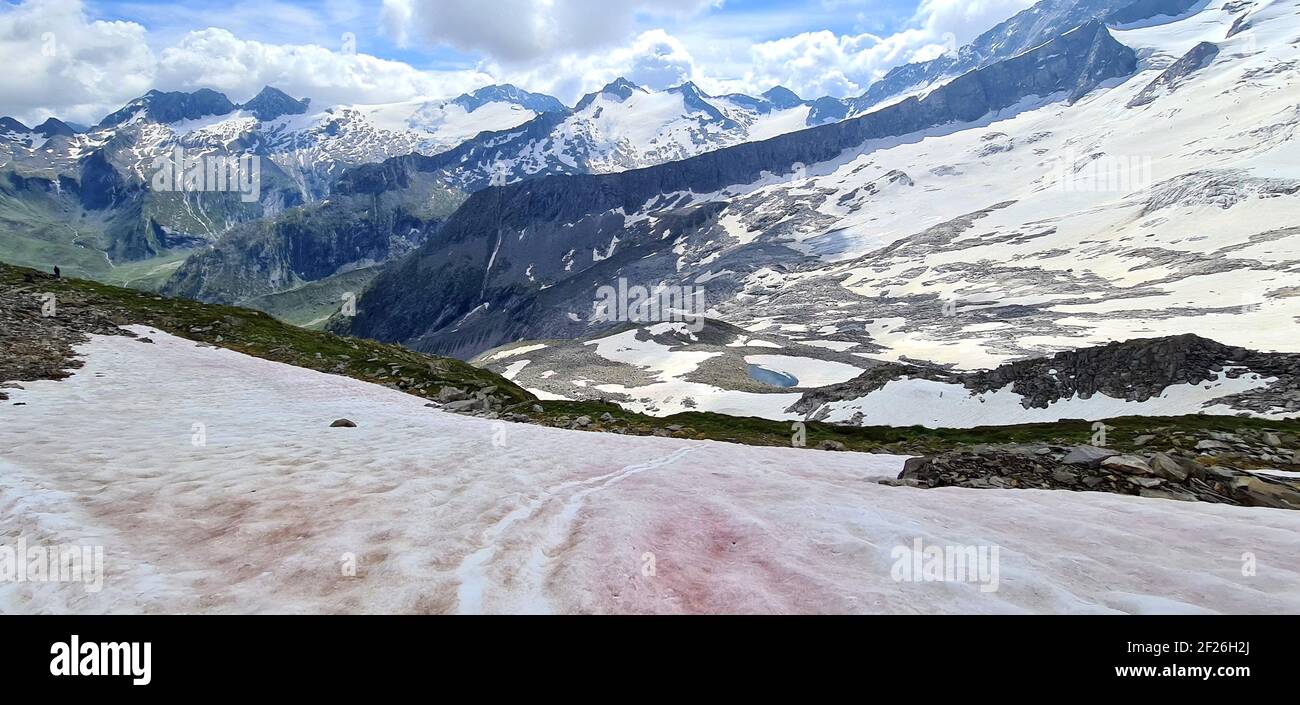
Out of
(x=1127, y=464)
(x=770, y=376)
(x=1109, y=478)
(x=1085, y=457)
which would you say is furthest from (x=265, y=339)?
(x=770, y=376)

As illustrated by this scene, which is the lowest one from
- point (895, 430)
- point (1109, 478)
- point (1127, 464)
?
point (895, 430)

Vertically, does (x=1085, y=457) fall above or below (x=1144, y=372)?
below

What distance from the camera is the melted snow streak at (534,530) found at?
7609mm

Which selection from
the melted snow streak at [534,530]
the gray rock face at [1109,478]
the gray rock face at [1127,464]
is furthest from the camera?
the gray rock face at [1127,464]

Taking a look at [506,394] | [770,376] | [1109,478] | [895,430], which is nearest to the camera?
A: [1109,478]

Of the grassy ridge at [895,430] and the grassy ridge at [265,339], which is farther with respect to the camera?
the grassy ridge at [265,339]

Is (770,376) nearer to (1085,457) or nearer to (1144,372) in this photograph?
(1144,372)

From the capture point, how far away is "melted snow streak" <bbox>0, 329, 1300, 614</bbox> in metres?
7.61

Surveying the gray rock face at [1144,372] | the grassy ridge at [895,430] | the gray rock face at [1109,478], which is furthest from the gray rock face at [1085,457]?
the gray rock face at [1144,372]

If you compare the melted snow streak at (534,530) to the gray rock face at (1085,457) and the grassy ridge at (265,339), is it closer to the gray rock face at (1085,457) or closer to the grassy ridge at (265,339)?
the gray rock face at (1085,457)

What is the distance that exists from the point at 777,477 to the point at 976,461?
724 centimetres

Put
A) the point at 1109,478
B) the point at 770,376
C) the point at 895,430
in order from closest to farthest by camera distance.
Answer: the point at 1109,478, the point at 895,430, the point at 770,376

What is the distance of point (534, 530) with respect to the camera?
34.0ft
